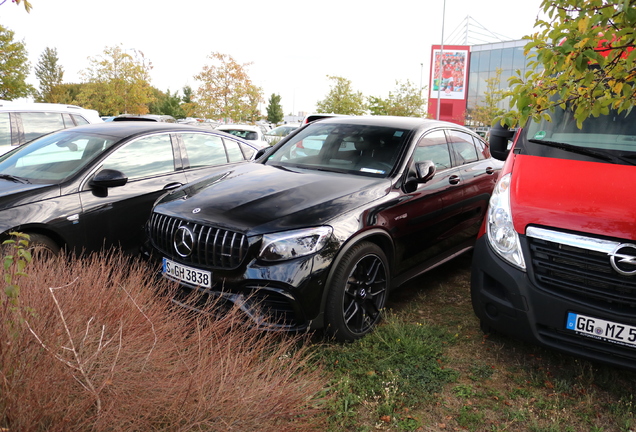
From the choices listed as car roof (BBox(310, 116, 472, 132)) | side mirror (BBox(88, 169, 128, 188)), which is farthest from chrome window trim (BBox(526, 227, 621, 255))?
side mirror (BBox(88, 169, 128, 188))

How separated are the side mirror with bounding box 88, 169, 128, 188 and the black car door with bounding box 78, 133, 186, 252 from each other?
0.06 m

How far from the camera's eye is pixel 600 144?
4.12 meters

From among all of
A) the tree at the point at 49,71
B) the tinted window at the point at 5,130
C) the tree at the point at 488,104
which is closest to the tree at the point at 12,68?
the tinted window at the point at 5,130

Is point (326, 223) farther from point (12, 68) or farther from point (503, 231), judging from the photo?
point (12, 68)

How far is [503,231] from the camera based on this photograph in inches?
138

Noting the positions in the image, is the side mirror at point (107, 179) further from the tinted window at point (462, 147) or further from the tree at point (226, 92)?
the tree at point (226, 92)

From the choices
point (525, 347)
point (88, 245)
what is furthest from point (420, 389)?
point (88, 245)

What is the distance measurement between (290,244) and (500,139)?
2.67 m

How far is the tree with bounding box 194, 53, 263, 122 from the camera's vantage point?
3447cm

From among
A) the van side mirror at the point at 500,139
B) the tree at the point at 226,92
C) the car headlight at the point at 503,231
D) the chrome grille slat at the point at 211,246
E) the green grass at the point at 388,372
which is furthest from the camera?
the tree at the point at 226,92

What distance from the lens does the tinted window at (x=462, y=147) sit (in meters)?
5.58

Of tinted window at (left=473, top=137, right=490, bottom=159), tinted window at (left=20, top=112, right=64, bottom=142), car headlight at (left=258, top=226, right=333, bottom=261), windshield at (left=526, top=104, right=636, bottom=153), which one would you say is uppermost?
windshield at (left=526, top=104, right=636, bottom=153)

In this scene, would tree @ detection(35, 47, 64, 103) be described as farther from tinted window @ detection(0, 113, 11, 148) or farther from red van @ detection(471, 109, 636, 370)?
red van @ detection(471, 109, 636, 370)

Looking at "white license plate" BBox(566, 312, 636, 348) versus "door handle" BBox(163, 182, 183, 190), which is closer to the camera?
"white license plate" BBox(566, 312, 636, 348)
